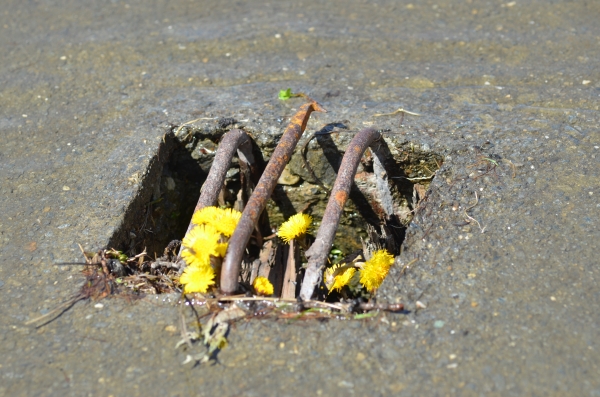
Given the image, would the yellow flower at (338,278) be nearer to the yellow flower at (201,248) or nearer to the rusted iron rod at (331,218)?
the rusted iron rod at (331,218)

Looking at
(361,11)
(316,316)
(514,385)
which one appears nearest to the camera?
(514,385)

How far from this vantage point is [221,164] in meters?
2.79

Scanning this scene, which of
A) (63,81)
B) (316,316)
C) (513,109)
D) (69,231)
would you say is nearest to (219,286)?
(316,316)

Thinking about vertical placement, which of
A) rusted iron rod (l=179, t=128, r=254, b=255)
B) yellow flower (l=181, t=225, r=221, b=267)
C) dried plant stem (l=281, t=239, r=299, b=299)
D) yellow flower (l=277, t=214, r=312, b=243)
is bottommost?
dried plant stem (l=281, t=239, r=299, b=299)

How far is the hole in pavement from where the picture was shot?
3.06m

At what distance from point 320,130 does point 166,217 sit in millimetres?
998

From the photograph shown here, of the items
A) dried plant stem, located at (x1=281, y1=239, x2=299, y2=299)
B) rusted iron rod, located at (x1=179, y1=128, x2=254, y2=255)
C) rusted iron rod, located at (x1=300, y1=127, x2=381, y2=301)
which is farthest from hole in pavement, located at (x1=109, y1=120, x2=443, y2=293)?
dried plant stem, located at (x1=281, y1=239, x2=299, y2=299)

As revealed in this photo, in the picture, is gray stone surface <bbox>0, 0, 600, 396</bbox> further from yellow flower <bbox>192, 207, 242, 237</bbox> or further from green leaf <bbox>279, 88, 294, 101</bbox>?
yellow flower <bbox>192, 207, 242, 237</bbox>

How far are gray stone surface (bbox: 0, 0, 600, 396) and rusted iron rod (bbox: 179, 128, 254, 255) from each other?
0.20 meters

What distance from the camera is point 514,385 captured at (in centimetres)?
193

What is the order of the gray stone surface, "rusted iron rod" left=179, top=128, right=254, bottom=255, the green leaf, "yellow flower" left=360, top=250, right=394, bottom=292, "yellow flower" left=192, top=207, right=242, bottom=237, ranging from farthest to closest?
1. the green leaf
2. "rusted iron rod" left=179, top=128, right=254, bottom=255
3. "yellow flower" left=360, top=250, right=394, bottom=292
4. "yellow flower" left=192, top=207, right=242, bottom=237
5. the gray stone surface

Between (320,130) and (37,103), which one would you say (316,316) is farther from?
(37,103)

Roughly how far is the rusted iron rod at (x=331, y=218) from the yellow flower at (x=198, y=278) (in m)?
0.39

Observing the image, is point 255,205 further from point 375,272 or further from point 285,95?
point 285,95
